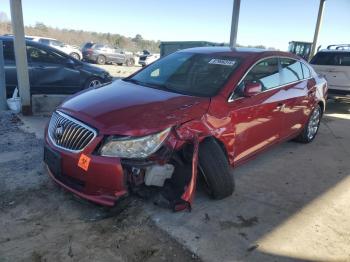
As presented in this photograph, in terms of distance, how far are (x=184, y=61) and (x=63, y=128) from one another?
75.8 inches

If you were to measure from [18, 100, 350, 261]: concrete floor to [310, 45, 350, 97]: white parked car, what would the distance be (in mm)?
5018

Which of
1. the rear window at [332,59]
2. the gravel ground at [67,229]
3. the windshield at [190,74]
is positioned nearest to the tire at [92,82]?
the windshield at [190,74]

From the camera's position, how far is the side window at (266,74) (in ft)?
14.0

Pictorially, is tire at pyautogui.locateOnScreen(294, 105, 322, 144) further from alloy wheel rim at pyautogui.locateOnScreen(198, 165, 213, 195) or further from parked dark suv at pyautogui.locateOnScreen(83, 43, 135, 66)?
parked dark suv at pyautogui.locateOnScreen(83, 43, 135, 66)

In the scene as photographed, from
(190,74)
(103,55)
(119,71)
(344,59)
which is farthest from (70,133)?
(103,55)

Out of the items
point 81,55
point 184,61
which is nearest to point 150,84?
point 184,61

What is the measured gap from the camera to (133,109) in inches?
134

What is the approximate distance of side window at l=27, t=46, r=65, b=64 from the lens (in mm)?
7730

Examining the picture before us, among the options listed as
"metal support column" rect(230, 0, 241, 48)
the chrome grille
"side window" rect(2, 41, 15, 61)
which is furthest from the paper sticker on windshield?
"metal support column" rect(230, 0, 241, 48)

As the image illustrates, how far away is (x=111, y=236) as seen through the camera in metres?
3.08

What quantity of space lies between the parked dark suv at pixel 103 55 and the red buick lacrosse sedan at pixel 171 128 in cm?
2205

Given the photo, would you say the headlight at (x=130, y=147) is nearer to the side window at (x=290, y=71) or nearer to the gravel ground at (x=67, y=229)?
the gravel ground at (x=67, y=229)

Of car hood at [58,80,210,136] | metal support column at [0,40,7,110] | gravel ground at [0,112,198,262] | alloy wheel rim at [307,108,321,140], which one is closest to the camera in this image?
gravel ground at [0,112,198,262]

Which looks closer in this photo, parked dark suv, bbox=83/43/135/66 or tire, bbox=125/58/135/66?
parked dark suv, bbox=83/43/135/66
